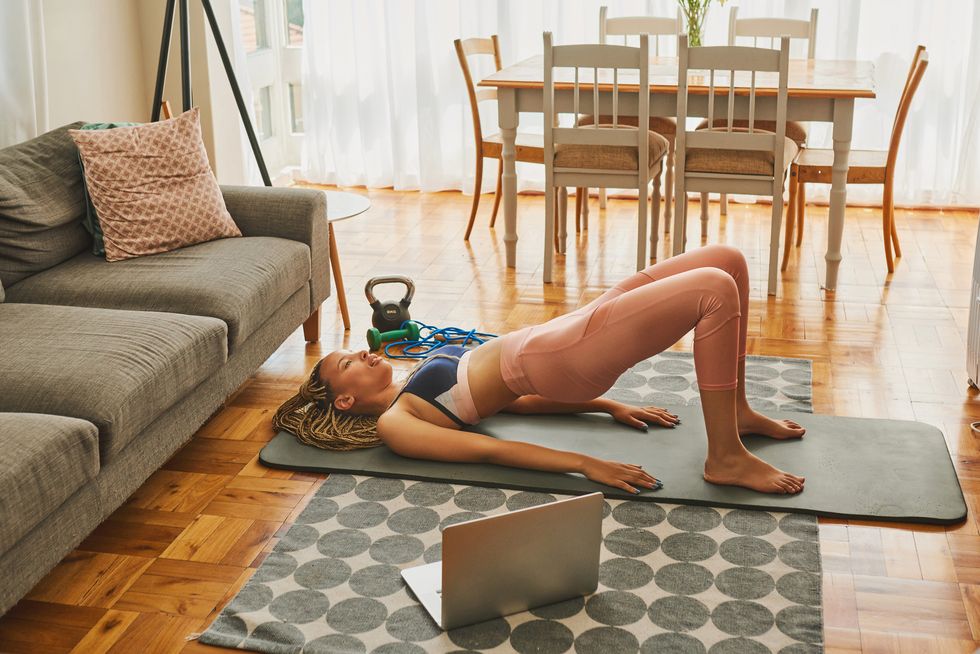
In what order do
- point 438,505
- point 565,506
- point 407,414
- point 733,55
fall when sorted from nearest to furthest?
point 565,506 < point 438,505 < point 407,414 < point 733,55

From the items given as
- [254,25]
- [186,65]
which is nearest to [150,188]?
[186,65]

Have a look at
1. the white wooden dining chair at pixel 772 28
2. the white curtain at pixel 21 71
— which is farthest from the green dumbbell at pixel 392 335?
the white wooden dining chair at pixel 772 28

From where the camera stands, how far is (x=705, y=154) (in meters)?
4.03

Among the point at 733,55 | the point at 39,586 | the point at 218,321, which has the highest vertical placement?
the point at 733,55

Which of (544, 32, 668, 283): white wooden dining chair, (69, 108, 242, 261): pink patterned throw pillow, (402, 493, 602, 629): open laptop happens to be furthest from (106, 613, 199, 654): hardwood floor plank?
(544, 32, 668, 283): white wooden dining chair

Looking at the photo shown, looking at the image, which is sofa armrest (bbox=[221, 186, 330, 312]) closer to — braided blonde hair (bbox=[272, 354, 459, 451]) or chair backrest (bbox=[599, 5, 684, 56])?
braided blonde hair (bbox=[272, 354, 459, 451])

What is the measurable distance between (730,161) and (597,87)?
0.57 metres

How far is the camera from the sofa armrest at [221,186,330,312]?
Answer: 3420 mm

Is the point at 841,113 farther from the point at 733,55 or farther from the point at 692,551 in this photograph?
the point at 692,551

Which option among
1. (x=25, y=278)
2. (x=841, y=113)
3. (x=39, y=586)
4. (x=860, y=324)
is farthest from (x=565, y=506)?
(x=841, y=113)

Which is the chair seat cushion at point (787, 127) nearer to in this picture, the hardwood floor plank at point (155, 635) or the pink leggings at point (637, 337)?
the pink leggings at point (637, 337)

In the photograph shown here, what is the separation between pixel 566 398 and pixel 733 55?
1.75 metres

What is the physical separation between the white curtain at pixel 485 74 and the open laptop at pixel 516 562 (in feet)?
12.3

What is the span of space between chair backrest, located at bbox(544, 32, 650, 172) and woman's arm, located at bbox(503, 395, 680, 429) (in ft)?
4.75
